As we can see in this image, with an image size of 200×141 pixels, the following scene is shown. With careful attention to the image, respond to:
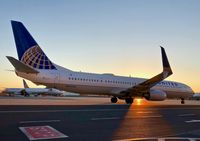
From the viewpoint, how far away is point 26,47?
105 feet

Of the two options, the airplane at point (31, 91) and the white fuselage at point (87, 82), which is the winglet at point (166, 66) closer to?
the white fuselage at point (87, 82)

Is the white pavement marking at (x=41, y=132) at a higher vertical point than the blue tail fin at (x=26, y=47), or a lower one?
lower

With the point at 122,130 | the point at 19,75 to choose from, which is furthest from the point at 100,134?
the point at 19,75

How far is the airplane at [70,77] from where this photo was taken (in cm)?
3200

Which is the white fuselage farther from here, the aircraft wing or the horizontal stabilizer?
the aircraft wing

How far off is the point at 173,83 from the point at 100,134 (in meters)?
35.2

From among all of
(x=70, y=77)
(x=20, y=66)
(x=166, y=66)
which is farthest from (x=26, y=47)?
(x=166, y=66)

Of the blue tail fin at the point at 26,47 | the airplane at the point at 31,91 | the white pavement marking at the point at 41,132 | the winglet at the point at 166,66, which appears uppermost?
the blue tail fin at the point at 26,47

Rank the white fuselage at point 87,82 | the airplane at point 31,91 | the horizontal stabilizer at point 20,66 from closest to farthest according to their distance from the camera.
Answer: the horizontal stabilizer at point 20,66 → the white fuselage at point 87,82 → the airplane at point 31,91

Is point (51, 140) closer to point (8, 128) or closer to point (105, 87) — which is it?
point (8, 128)

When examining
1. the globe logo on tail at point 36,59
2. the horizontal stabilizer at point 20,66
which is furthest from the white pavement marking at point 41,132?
the globe logo on tail at point 36,59

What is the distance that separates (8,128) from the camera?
10.8 meters

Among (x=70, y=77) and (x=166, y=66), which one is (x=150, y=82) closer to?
(x=166, y=66)

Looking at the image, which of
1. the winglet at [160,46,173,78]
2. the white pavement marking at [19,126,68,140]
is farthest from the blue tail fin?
the white pavement marking at [19,126,68,140]
